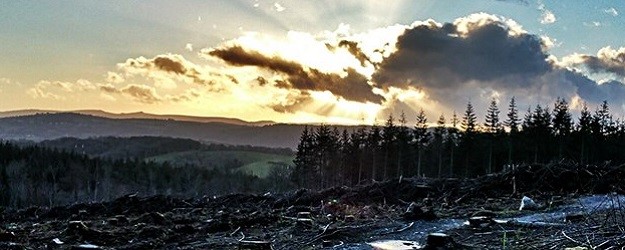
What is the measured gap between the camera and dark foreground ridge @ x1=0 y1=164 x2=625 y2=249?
Answer: 5.64 meters

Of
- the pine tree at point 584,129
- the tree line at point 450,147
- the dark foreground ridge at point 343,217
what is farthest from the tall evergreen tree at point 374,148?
the dark foreground ridge at point 343,217

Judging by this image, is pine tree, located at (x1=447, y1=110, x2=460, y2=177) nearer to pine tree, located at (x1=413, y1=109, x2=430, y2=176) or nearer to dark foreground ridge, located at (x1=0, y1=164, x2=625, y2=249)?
pine tree, located at (x1=413, y1=109, x2=430, y2=176)

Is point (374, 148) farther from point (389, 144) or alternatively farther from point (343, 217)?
point (343, 217)

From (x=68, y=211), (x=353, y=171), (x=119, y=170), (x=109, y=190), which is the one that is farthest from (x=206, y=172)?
(x=68, y=211)

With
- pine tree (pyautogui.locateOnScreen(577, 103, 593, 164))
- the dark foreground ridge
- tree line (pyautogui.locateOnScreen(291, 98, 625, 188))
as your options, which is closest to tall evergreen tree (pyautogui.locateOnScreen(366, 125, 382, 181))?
tree line (pyautogui.locateOnScreen(291, 98, 625, 188))

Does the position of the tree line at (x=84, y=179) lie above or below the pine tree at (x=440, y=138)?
below

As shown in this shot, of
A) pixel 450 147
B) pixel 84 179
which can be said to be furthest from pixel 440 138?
pixel 84 179

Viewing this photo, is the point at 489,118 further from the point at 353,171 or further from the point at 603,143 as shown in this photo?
the point at 353,171

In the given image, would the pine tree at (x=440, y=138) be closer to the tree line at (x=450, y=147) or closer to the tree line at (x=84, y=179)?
the tree line at (x=450, y=147)

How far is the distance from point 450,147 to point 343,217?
2640 inches

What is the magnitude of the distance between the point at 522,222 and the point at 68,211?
8.03m

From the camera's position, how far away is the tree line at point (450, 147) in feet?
220

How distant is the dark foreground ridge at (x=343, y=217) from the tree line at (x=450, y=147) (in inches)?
2222

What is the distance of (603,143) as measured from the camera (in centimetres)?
7000
